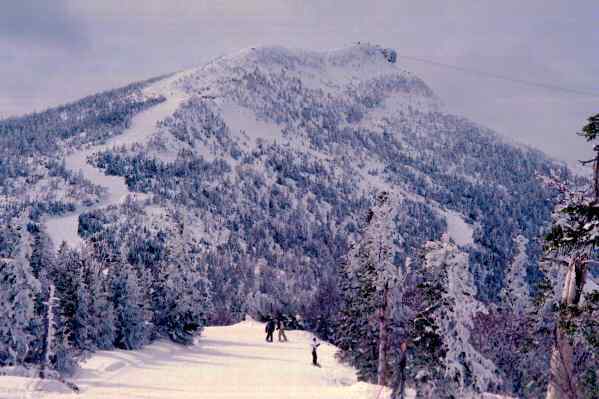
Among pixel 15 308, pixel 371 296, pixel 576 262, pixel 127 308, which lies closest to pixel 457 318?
pixel 576 262

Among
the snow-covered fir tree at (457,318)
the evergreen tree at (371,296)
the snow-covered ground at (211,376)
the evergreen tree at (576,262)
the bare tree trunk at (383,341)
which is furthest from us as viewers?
the evergreen tree at (371,296)

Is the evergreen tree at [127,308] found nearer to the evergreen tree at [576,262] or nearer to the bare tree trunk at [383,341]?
the bare tree trunk at [383,341]

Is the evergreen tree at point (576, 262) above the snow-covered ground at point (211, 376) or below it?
above

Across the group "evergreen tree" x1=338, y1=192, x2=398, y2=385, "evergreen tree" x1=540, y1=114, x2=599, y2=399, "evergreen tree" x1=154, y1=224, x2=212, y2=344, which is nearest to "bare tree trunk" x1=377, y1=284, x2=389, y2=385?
"evergreen tree" x1=338, y1=192, x2=398, y2=385

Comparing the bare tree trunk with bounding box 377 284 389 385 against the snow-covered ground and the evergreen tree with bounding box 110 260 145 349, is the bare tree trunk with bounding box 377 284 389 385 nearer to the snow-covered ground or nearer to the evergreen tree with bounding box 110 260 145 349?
the snow-covered ground

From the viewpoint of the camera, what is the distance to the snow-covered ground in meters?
18.0

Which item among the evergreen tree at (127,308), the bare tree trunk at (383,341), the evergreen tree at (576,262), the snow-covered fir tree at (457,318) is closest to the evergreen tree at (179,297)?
the evergreen tree at (127,308)

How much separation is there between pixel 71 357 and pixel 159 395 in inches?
375

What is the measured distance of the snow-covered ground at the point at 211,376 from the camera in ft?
59.1

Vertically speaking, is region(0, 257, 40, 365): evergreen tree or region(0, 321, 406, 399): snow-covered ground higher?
region(0, 257, 40, 365): evergreen tree

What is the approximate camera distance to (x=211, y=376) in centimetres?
2631

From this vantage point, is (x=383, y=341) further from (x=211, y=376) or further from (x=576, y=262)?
(x=576, y=262)

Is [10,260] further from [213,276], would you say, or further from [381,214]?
[213,276]

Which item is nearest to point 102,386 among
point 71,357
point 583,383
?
point 71,357
